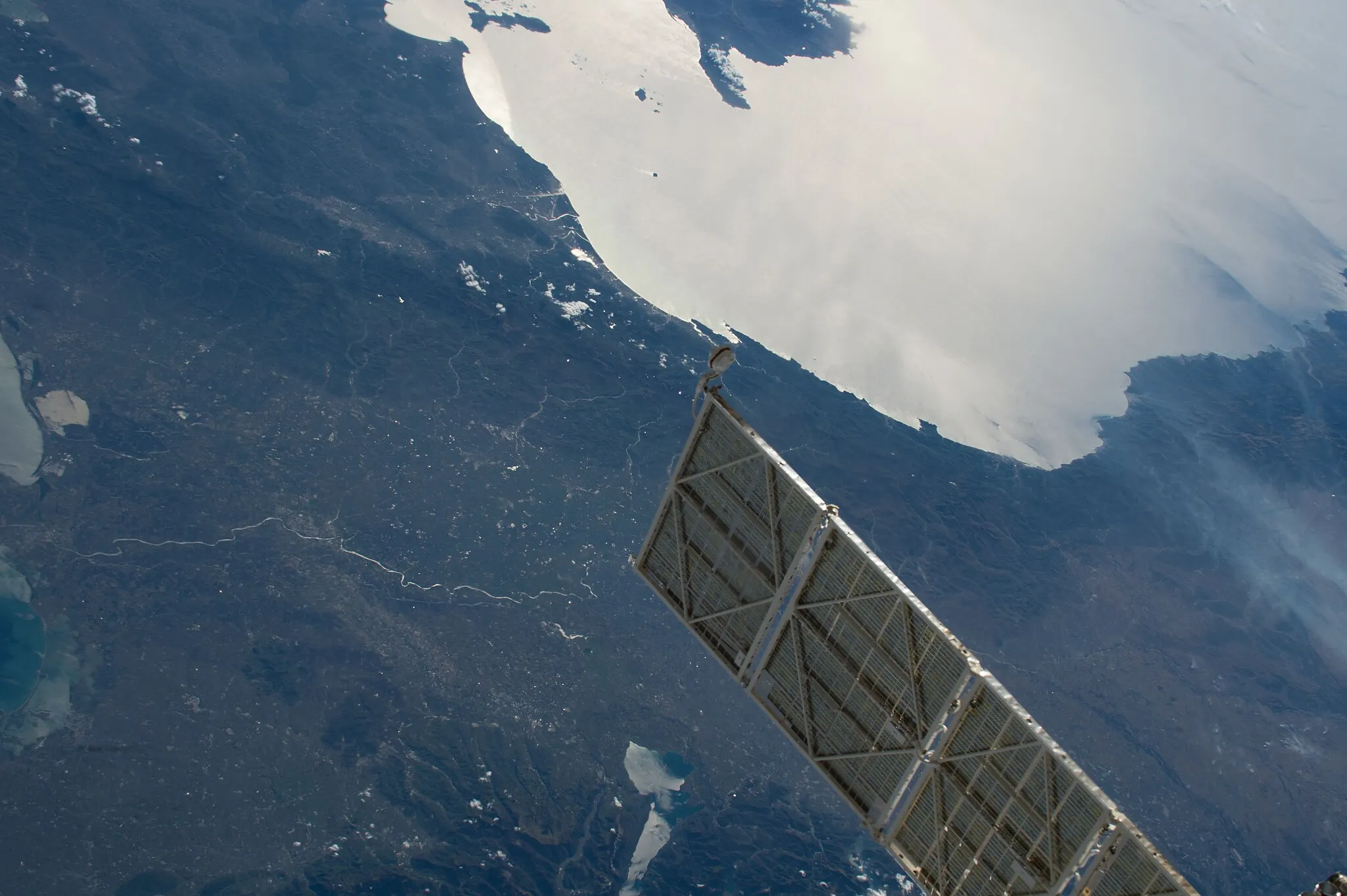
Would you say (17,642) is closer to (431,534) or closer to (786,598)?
(431,534)

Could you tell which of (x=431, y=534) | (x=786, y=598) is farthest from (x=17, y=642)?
(x=786, y=598)

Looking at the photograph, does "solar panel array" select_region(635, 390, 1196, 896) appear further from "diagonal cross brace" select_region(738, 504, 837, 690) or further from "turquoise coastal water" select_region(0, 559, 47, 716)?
"turquoise coastal water" select_region(0, 559, 47, 716)

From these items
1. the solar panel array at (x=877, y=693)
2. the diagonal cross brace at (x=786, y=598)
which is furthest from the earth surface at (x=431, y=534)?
the solar panel array at (x=877, y=693)

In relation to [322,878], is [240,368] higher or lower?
higher

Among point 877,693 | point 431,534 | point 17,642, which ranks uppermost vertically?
point 877,693

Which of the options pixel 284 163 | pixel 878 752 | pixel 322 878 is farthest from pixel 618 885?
pixel 284 163

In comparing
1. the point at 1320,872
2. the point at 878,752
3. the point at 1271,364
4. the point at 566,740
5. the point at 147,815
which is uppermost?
the point at 878,752

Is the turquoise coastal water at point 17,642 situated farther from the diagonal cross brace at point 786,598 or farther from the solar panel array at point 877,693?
the diagonal cross brace at point 786,598

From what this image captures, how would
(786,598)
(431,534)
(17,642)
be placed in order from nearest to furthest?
(786,598), (17,642), (431,534)

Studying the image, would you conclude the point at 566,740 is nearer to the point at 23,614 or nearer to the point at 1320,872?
the point at 23,614
